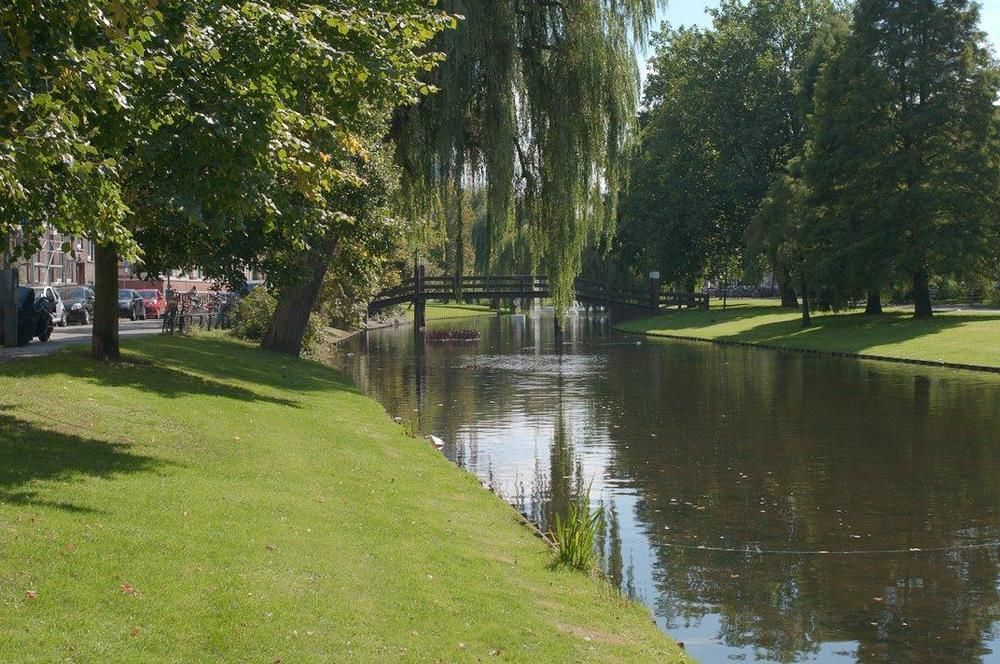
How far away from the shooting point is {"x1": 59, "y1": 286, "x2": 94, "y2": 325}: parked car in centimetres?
4997

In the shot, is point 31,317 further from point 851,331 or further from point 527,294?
point 527,294

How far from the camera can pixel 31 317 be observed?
31.9 m

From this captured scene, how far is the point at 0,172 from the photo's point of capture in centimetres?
948

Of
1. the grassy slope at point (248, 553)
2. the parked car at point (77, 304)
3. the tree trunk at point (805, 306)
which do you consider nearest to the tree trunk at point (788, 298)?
the tree trunk at point (805, 306)

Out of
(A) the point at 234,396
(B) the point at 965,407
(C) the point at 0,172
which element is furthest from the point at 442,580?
(B) the point at 965,407

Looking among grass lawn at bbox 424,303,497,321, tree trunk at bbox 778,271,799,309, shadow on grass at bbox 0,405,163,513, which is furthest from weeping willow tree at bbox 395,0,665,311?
grass lawn at bbox 424,303,497,321

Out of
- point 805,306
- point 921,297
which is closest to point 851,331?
point 921,297

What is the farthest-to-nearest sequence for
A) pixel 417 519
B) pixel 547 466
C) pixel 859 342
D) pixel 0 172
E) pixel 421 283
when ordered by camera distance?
1. pixel 421 283
2. pixel 859 342
3. pixel 547 466
4. pixel 417 519
5. pixel 0 172

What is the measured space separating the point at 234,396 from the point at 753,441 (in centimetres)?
1001

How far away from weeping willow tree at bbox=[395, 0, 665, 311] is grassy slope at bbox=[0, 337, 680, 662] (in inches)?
454

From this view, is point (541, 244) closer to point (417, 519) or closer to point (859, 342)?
point (417, 519)

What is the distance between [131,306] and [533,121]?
34923mm

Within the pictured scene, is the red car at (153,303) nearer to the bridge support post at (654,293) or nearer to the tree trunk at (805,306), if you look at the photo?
the tree trunk at (805,306)

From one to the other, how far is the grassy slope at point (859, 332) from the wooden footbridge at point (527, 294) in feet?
12.4
